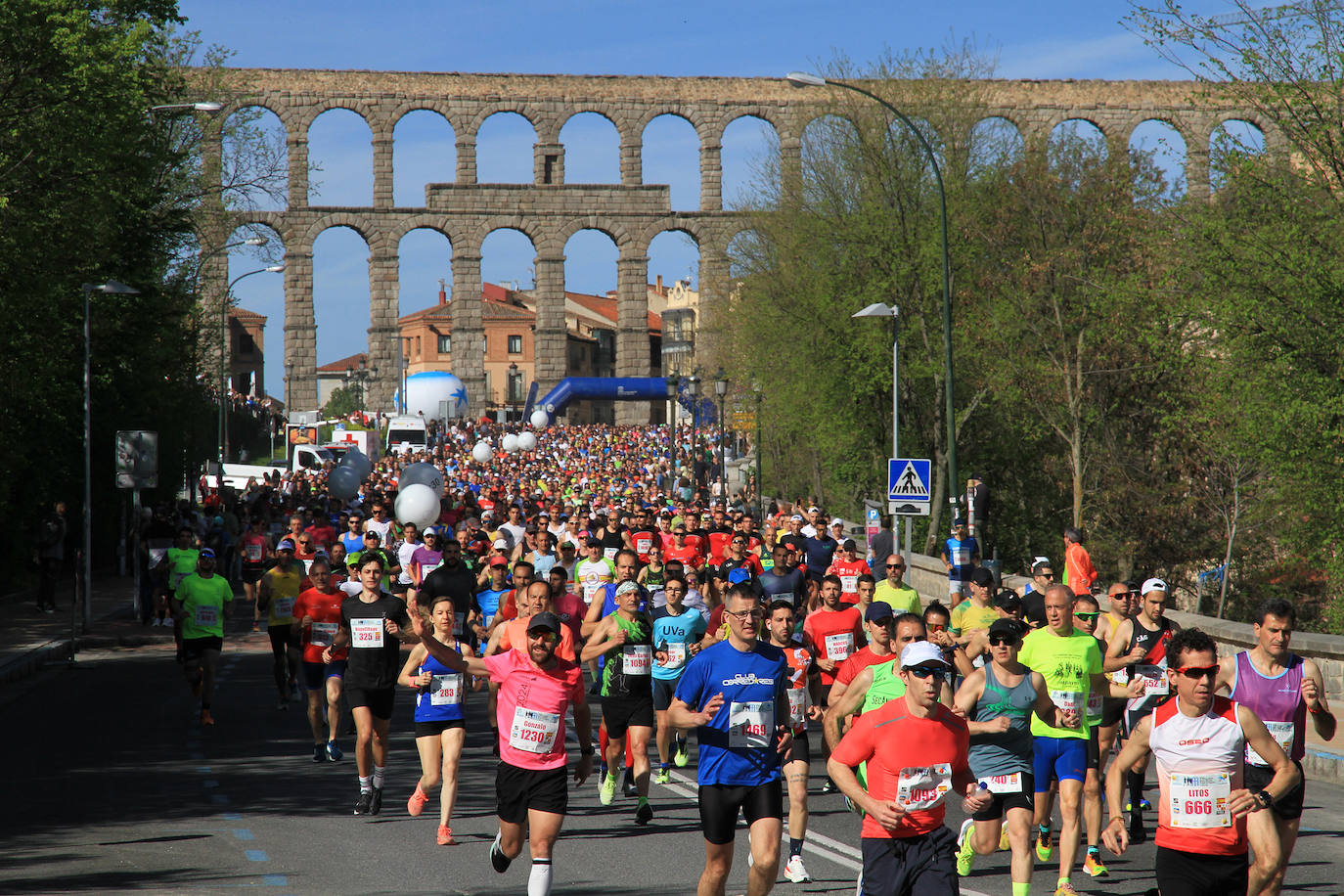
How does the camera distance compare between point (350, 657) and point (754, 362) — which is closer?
point (350, 657)

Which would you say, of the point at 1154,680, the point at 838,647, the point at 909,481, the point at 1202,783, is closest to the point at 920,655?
the point at 1202,783

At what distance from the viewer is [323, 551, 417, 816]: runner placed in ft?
36.9

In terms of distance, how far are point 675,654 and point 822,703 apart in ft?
6.58

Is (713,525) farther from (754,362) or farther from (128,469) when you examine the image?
(754,362)

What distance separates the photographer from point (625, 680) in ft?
38.8

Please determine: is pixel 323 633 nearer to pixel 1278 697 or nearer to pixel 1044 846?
pixel 1044 846

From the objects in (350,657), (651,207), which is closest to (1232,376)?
(350,657)

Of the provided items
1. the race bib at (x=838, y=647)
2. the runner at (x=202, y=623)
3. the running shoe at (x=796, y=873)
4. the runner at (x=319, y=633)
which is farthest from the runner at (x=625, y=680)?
the runner at (x=202, y=623)

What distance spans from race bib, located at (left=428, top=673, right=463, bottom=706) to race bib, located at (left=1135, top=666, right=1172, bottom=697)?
4.75 metres

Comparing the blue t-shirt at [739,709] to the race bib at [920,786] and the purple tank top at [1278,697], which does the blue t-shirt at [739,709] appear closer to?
the race bib at [920,786]

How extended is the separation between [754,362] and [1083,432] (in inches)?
438

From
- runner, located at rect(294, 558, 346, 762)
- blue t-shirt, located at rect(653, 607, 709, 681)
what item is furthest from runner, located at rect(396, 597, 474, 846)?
runner, located at rect(294, 558, 346, 762)

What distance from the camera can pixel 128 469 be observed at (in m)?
28.2

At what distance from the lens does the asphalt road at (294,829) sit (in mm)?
8977
